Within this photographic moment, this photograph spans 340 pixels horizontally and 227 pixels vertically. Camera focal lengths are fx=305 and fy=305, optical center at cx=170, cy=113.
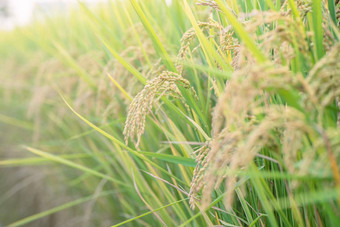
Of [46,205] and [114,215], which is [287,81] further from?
[46,205]

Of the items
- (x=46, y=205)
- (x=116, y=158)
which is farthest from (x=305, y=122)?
(x=46, y=205)

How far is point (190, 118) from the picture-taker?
104 cm

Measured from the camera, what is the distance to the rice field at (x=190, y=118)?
1.85 ft

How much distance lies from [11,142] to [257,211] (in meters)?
2.94

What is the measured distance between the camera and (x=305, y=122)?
0.53 meters

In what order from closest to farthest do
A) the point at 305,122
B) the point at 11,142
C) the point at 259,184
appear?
1. the point at 305,122
2. the point at 259,184
3. the point at 11,142

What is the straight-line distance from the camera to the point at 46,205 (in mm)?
2658

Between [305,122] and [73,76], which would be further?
[73,76]

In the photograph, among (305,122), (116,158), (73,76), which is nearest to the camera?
(305,122)

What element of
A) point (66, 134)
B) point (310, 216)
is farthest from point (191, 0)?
point (66, 134)

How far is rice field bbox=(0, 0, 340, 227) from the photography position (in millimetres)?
562

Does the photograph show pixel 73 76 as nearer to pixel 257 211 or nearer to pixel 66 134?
pixel 66 134

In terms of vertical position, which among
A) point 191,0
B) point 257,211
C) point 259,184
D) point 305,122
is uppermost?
point 191,0

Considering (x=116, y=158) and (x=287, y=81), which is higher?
(x=287, y=81)
